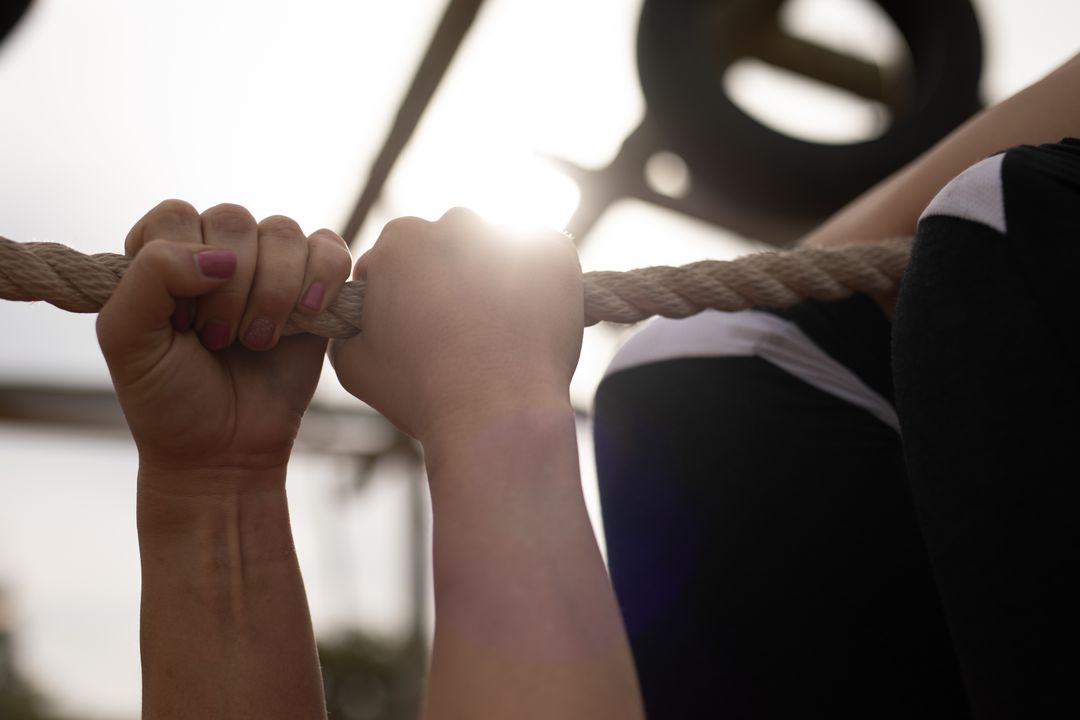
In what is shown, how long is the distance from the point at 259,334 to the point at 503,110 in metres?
1.85

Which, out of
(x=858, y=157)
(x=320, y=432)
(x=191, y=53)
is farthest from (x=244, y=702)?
(x=320, y=432)

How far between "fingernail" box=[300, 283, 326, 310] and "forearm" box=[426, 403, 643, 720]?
129mm

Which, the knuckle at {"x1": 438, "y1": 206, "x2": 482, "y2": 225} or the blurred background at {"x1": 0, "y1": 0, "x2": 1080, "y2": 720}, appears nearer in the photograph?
the knuckle at {"x1": 438, "y1": 206, "x2": 482, "y2": 225}

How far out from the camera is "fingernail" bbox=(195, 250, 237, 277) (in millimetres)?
541

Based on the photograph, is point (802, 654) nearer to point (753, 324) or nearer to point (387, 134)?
point (753, 324)

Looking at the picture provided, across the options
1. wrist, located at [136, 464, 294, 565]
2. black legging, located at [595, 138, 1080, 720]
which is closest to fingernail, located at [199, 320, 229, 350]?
wrist, located at [136, 464, 294, 565]

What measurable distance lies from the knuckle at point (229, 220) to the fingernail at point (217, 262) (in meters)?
0.03

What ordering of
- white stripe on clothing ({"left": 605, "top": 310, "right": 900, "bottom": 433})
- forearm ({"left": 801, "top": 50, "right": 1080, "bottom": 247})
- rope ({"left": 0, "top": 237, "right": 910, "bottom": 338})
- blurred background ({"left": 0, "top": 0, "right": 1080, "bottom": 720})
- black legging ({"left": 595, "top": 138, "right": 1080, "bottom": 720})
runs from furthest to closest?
blurred background ({"left": 0, "top": 0, "right": 1080, "bottom": 720}), white stripe on clothing ({"left": 605, "top": 310, "right": 900, "bottom": 433}), forearm ({"left": 801, "top": 50, "right": 1080, "bottom": 247}), rope ({"left": 0, "top": 237, "right": 910, "bottom": 338}), black legging ({"left": 595, "top": 138, "right": 1080, "bottom": 720})

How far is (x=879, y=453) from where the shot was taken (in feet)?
2.57

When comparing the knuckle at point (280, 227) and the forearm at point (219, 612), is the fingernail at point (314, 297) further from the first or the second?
the forearm at point (219, 612)

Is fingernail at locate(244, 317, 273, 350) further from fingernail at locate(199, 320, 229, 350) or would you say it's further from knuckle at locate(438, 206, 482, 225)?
knuckle at locate(438, 206, 482, 225)

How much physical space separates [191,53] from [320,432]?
8.62ft

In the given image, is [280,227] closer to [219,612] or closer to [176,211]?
[176,211]

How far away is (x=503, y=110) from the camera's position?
2.33 metres
